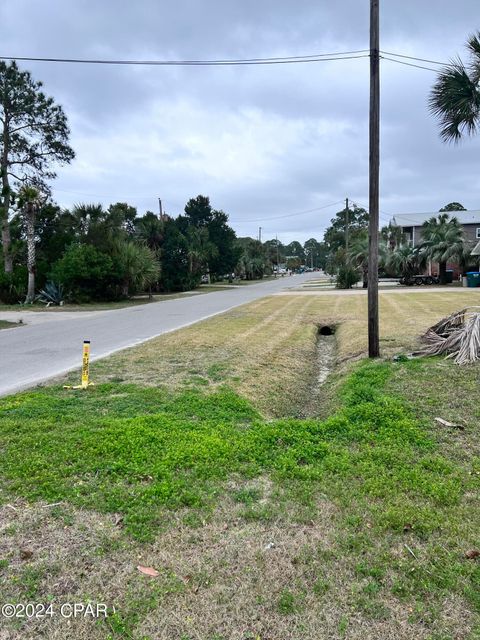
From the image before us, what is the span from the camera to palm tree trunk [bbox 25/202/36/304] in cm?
2454

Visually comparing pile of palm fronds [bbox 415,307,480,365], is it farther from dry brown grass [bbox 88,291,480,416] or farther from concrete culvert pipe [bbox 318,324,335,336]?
concrete culvert pipe [bbox 318,324,335,336]

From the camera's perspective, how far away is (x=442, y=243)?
3603 centimetres

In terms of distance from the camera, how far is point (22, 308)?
23719 mm

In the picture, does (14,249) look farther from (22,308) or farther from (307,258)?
(307,258)

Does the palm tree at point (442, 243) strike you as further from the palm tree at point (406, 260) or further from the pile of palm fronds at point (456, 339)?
the pile of palm fronds at point (456, 339)

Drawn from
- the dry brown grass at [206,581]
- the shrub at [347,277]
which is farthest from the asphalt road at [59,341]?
the shrub at [347,277]

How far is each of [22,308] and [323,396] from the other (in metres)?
21.4

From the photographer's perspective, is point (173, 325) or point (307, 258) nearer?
point (173, 325)

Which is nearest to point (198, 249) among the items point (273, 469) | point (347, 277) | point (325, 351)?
point (347, 277)

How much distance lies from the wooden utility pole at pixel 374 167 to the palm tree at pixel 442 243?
30.8m

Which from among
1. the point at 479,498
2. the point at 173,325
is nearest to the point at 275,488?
the point at 479,498

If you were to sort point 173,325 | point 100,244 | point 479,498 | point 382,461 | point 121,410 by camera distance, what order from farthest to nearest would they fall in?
point 100,244 → point 173,325 → point 121,410 → point 382,461 → point 479,498

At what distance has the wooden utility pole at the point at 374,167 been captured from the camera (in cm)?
777

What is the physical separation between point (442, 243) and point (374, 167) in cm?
3151
